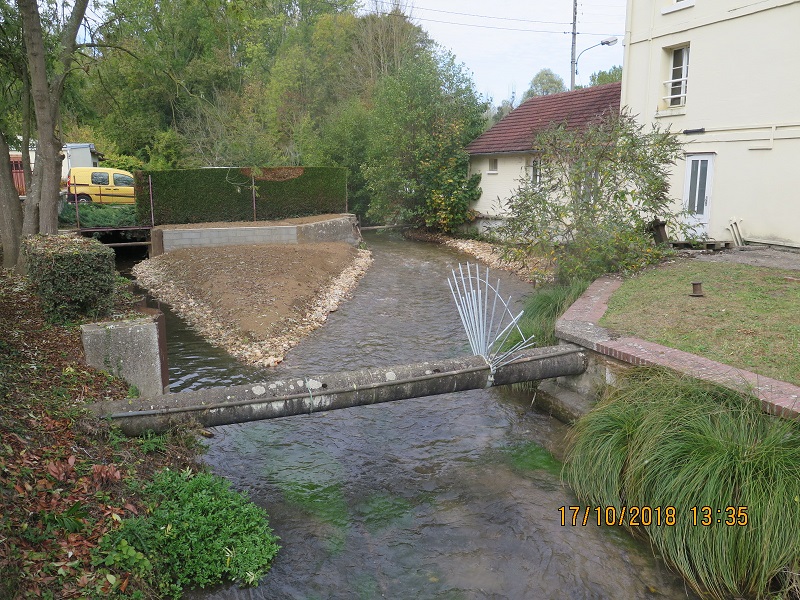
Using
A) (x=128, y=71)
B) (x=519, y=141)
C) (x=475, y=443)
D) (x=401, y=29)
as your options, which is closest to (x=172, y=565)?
(x=475, y=443)

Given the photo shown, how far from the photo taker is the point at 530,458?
6.22 m

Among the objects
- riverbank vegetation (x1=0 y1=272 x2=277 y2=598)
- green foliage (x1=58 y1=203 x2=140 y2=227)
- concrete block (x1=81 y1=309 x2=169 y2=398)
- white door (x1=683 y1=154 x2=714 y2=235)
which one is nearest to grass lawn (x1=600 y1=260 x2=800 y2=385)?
white door (x1=683 y1=154 x2=714 y2=235)

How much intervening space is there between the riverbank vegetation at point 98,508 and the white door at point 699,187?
13.1 m

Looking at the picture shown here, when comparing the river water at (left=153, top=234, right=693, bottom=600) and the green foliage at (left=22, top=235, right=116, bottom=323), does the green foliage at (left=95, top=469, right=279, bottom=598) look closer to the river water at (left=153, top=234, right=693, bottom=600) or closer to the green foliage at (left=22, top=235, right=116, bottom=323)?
the river water at (left=153, top=234, right=693, bottom=600)

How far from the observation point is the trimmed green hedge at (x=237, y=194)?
62.4 feet

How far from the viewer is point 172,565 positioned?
4.14 m

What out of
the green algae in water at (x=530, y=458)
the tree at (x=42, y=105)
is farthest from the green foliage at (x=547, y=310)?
the tree at (x=42, y=105)

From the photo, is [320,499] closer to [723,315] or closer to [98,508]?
[98,508]

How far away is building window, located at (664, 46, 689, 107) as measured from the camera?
15.2m

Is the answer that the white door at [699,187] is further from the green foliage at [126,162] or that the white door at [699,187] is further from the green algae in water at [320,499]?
the green foliage at [126,162]

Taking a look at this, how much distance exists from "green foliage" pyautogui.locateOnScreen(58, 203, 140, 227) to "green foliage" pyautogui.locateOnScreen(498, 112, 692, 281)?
13.0 meters

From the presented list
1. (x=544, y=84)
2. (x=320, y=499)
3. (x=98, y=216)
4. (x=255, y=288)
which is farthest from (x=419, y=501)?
(x=544, y=84)

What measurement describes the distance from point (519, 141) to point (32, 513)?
2014cm

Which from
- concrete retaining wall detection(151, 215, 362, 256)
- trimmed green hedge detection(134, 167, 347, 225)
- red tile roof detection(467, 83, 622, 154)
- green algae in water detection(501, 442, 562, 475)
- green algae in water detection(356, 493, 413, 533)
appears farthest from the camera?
red tile roof detection(467, 83, 622, 154)
